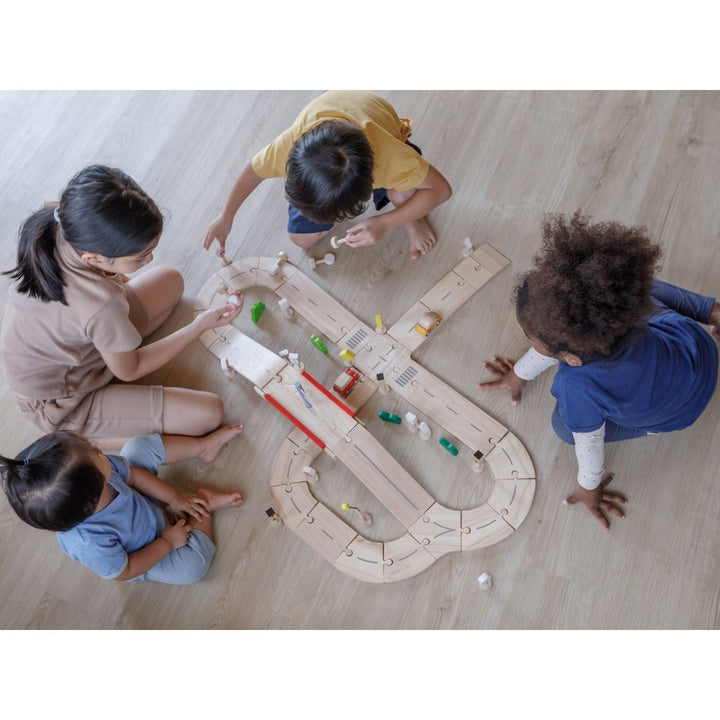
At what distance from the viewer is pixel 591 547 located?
4.54ft

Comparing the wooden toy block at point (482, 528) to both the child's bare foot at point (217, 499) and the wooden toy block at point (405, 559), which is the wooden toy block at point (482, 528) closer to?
the wooden toy block at point (405, 559)

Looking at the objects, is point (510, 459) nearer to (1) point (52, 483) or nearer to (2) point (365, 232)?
(2) point (365, 232)

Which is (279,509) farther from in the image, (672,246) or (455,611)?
(672,246)

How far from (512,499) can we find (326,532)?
395mm

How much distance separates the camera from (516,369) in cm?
145

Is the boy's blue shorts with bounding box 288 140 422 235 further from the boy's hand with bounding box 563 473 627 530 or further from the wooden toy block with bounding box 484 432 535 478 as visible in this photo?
the boy's hand with bounding box 563 473 627 530

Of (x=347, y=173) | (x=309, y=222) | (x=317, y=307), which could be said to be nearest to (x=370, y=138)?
(x=347, y=173)

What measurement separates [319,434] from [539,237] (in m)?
0.72

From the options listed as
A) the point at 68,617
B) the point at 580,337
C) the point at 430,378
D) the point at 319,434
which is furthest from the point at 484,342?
the point at 68,617

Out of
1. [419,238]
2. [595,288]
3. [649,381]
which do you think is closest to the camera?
[595,288]

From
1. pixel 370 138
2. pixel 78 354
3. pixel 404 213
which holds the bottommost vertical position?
pixel 404 213

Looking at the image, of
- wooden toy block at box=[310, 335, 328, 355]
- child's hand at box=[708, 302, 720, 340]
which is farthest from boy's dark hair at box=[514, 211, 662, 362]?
wooden toy block at box=[310, 335, 328, 355]

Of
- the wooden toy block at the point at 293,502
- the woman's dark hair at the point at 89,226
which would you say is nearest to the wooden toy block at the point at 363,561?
the wooden toy block at the point at 293,502

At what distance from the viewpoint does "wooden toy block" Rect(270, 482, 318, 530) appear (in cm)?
144
